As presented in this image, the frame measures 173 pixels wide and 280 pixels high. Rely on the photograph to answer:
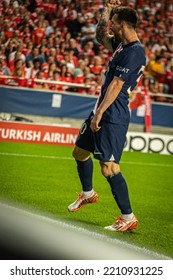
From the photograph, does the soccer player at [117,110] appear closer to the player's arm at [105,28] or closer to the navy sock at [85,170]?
the player's arm at [105,28]

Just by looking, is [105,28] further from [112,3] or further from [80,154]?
[80,154]

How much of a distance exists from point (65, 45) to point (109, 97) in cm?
1012

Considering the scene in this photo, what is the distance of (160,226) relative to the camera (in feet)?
19.6

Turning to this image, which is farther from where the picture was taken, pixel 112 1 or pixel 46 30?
pixel 46 30

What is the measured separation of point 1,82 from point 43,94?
1.14m

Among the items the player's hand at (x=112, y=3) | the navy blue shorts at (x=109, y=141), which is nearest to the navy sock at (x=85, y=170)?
the navy blue shorts at (x=109, y=141)

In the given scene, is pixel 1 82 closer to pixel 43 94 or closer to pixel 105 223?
pixel 43 94

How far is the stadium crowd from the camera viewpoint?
491 inches

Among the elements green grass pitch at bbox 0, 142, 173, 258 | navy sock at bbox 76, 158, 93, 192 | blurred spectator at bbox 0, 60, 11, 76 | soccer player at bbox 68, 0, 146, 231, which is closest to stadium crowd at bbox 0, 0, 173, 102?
blurred spectator at bbox 0, 60, 11, 76

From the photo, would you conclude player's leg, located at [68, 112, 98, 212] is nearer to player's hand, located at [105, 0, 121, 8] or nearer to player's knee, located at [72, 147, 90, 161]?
player's knee, located at [72, 147, 90, 161]

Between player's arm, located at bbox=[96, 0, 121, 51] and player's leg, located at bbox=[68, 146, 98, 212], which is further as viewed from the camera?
player's leg, located at bbox=[68, 146, 98, 212]

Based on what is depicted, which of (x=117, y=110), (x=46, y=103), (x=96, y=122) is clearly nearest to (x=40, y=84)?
(x=46, y=103)

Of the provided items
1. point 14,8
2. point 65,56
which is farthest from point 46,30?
point 14,8

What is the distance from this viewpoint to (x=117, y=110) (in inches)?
203
